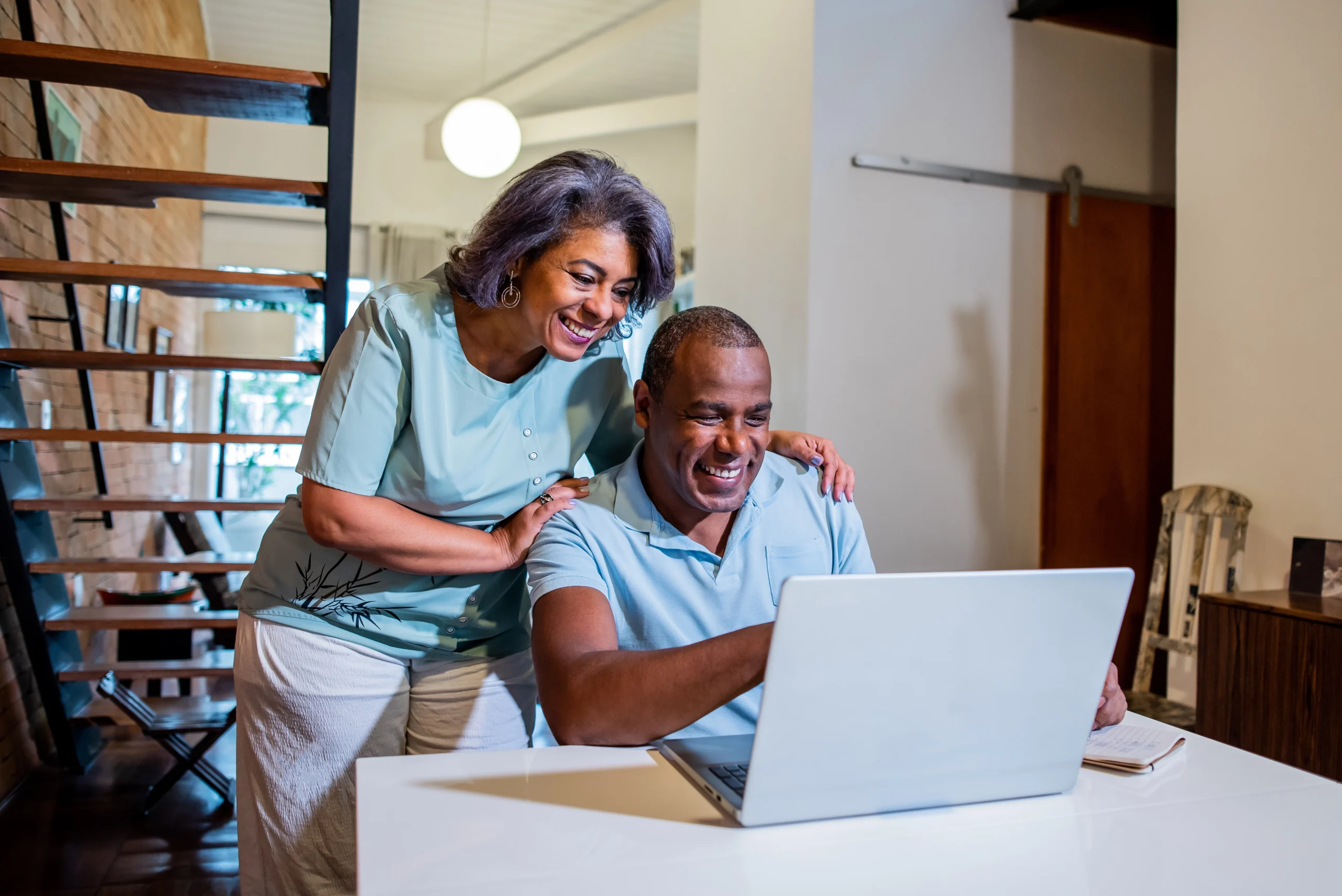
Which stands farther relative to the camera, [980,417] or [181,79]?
[980,417]

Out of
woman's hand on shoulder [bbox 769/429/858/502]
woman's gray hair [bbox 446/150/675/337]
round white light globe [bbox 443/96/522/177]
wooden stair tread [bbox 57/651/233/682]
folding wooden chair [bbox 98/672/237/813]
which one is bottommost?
folding wooden chair [bbox 98/672/237/813]

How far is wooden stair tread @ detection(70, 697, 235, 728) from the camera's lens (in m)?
3.11

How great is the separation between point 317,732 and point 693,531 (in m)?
0.65

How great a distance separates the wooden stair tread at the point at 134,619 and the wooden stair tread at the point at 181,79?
1387 mm

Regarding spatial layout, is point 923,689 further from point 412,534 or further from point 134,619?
point 134,619

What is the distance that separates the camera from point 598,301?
4.63ft

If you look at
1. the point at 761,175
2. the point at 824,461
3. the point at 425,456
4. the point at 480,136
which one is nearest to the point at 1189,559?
the point at 761,175

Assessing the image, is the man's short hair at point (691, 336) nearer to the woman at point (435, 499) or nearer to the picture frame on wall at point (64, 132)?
the woman at point (435, 499)

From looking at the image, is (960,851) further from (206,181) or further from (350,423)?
(206,181)

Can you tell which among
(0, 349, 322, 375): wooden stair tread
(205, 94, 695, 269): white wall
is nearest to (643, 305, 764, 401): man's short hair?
(0, 349, 322, 375): wooden stair tread

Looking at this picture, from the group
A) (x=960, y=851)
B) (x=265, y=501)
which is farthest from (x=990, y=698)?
(x=265, y=501)

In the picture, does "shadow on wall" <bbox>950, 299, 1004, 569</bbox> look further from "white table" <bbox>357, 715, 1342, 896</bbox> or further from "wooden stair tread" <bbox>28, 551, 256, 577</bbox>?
"white table" <bbox>357, 715, 1342, 896</bbox>

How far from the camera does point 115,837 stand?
2.78m

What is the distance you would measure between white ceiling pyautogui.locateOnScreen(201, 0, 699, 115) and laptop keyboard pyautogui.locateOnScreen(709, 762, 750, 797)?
564 cm
